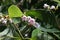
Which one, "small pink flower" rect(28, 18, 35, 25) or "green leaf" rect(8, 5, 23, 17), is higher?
"green leaf" rect(8, 5, 23, 17)

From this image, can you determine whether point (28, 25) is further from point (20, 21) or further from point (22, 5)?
point (22, 5)

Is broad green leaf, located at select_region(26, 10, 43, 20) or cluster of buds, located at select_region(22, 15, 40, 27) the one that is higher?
broad green leaf, located at select_region(26, 10, 43, 20)

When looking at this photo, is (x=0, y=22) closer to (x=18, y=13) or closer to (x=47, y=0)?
(x=18, y=13)

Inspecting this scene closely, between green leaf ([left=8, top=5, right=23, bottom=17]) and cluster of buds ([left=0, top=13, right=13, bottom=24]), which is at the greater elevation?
green leaf ([left=8, top=5, right=23, bottom=17])

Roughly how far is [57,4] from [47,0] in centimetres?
4

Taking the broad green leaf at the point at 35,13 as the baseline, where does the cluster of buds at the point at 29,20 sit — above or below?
below

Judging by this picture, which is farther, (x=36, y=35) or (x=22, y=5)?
(x=22, y=5)

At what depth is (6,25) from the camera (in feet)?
1.61

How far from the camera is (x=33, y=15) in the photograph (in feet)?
1.67

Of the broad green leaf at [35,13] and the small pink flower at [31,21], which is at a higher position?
the broad green leaf at [35,13]

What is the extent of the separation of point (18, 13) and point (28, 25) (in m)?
0.04

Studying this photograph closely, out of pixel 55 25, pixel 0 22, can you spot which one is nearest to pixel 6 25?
pixel 0 22

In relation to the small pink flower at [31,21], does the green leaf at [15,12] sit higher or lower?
higher

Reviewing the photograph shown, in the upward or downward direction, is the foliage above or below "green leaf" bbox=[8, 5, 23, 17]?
below
